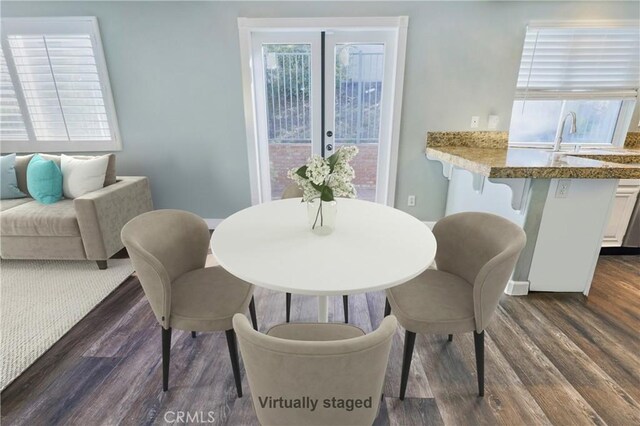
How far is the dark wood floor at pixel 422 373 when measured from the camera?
1322 millimetres

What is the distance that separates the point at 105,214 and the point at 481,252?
8.72ft

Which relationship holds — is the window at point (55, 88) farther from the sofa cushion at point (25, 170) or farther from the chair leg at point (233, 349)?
the chair leg at point (233, 349)

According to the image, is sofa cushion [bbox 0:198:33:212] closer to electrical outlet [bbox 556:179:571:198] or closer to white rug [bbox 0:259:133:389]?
white rug [bbox 0:259:133:389]

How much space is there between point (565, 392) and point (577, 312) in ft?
2.59

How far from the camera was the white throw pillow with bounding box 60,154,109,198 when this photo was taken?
254 cm

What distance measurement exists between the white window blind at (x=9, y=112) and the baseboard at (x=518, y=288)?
462 centimetres

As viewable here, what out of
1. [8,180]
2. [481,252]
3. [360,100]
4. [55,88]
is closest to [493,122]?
[360,100]

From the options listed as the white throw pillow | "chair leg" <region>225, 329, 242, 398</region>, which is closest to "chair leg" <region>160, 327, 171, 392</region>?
"chair leg" <region>225, 329, 242, 398</region>

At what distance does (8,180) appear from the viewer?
2.67 m

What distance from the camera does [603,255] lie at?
2709 mm

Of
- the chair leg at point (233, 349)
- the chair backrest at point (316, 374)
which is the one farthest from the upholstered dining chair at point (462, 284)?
the chair leg at point (233, 349)

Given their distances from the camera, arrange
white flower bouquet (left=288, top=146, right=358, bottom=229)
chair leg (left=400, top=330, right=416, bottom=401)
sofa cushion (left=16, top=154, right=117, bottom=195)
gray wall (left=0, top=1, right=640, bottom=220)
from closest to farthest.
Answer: white flower bouquet (left=288, top=146, right=358, bottom=229) → chair leg (left=400, top=330, right=416, bottom=401) → gray wall (left=0, top=1, right=640, bottom=220) → sofa cushion (left=16, top=154, right=117, bottom=195)

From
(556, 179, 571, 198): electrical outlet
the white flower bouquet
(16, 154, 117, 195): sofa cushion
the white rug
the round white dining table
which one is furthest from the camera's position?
(16, 154, 117, 195): sofa cushion

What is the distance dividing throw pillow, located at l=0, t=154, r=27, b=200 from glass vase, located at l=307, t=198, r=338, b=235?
3043 mm
